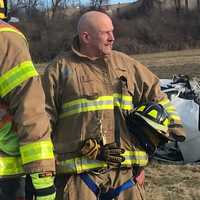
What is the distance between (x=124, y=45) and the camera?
Result: 5300 centimetres

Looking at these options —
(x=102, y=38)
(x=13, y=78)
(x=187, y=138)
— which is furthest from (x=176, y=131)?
(x=187, y=138)

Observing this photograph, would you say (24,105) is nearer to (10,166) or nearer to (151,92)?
(10,166)

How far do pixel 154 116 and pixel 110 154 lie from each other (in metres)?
0.40

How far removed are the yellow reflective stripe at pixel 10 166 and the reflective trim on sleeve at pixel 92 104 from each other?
0.88 m

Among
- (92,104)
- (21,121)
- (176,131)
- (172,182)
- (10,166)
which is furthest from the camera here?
(172,182)

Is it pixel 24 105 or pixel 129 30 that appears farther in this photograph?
pixel 129 30

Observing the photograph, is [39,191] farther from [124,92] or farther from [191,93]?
[191,93]

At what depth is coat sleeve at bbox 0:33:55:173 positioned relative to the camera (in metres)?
2.83

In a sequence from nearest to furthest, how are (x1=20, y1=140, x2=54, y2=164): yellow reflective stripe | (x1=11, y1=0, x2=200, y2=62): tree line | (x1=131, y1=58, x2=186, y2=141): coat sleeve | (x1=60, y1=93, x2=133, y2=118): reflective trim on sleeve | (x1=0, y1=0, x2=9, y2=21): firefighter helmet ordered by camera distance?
1. (x1=20, y1=140, x2=54, y2=164): yellow reflective stripe
2. (x1=0, y1=0, x2=9, y2=21): firefighter helmet
3. (x1=60, y1=93, x2=133, y2=118): reflective trim on sleeve
4. (x1=131, y1=58, x2=186, y2=141): coat sleeve
5. (x1=11, y1=0, x2=200, y2=62): tree line

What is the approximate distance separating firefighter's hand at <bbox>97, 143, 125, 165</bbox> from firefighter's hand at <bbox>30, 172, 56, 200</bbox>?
839 millimetres

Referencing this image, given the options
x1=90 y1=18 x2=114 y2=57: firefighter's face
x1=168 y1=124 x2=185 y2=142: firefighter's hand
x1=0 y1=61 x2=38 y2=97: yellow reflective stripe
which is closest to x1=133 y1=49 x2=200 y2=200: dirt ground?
x1=168 y1=124 x2=185 y2=142: firefighter's hand

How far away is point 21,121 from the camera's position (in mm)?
2820

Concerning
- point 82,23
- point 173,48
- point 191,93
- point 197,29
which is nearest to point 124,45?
point 173,48

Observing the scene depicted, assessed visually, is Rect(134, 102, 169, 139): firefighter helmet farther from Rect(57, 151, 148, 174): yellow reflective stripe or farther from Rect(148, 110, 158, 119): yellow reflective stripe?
Rect(57, 151, 148, 174): yellow reflective stripe
